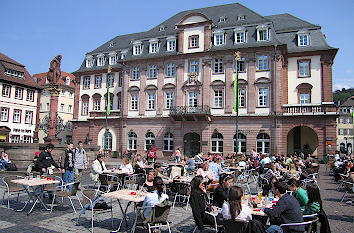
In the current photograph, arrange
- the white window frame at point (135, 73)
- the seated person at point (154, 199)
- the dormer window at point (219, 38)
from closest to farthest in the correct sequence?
the seated person at point (154, 199)
the dormer window at point (219, 38)
the white window frame at point (135, 73)

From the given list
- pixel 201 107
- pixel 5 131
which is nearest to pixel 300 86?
pixel 201 107

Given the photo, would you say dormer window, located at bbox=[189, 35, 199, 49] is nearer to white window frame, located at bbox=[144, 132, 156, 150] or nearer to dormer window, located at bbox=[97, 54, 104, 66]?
white window frame, located at bbox=[144, 132, 156, 150]

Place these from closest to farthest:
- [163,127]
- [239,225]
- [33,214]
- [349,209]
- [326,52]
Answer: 1. [239,225]
2. [33,214]
3. [349,209]
4. [326,52]
5. [163,127]

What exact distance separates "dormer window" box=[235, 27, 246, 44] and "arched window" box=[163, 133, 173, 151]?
13352mm

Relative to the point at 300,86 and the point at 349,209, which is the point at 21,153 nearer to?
the point at 349,209

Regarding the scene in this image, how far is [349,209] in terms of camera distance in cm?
1016

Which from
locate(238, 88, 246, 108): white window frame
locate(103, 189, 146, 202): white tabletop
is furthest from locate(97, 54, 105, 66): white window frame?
locate(103, 189, 146, 202): white tabletop

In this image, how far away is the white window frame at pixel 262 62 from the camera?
3108cm

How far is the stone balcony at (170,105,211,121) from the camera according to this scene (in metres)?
31.7

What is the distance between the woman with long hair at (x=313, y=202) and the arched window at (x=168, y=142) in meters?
28.6

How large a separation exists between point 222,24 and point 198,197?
3262cm

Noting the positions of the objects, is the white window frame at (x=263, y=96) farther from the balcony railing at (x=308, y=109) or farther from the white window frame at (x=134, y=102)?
the white window frame at (x=134, y=102)

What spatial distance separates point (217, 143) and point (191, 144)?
3304 mm

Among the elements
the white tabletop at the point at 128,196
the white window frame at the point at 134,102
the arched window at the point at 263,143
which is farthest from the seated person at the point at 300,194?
the white window frame at the point at 134,102
